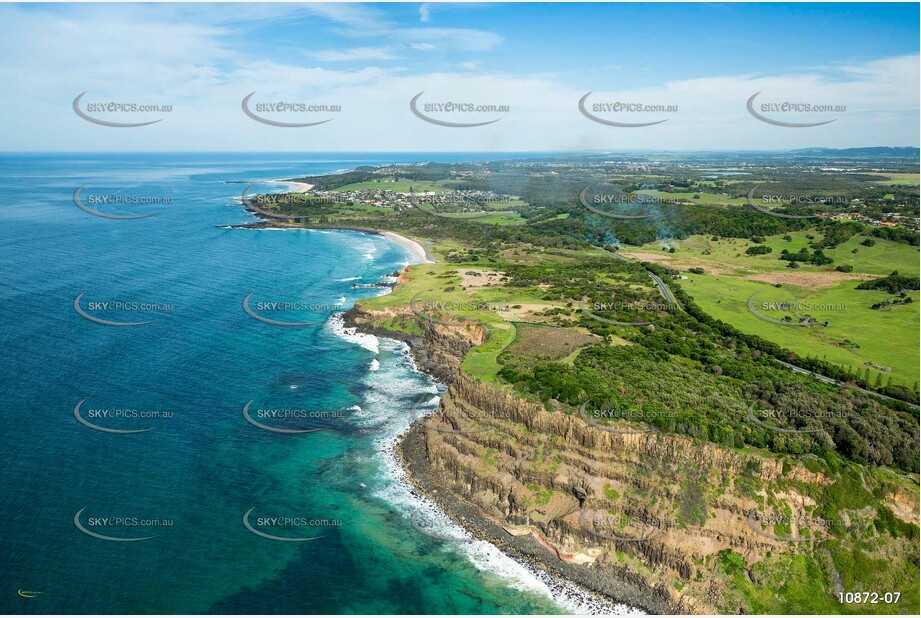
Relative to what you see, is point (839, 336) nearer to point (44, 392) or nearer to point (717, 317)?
point (717, 317)

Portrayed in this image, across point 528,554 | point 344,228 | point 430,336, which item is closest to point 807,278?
point 430,336

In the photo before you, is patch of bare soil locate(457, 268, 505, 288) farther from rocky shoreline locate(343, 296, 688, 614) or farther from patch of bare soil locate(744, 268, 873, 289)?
patch of bare soil locate(744, 268, 873, 289)

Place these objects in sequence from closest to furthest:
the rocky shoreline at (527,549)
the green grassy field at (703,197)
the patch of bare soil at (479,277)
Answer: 1. the rocky shoreline at (527,549)
2. the patch of bare soil at (479,277)
3. the green grassy field at (703,197)

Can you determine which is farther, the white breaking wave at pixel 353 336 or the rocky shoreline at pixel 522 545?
the white breaking wave at pixel 353 336

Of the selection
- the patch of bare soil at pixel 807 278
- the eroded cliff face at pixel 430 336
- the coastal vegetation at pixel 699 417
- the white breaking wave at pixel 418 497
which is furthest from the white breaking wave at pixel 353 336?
the patch of bare soil at pixel 807 278

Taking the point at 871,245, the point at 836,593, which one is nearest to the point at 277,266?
the point at 836,593

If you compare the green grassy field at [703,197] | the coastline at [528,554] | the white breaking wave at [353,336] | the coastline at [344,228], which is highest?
the green grassy field at [703,197]

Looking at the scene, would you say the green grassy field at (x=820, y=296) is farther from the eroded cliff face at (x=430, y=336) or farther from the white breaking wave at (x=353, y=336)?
the white breaking wave at (x=353, y=336)
